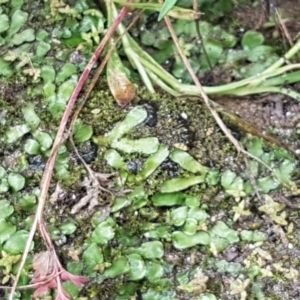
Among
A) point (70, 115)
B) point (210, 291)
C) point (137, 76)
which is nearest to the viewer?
point (210, 291)

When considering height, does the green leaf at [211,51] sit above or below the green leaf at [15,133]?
below

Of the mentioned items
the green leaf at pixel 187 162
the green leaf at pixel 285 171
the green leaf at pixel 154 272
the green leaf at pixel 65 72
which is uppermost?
the green leaf at pixel 65 72

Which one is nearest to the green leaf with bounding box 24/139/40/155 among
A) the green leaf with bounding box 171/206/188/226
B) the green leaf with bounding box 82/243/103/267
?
the green leaf with bounding box 82/243/103/267

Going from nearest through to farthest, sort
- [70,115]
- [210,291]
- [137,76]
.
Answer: [210,291], [70,115], [137,76]

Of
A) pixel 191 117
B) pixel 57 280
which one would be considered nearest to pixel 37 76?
pixel 191 117

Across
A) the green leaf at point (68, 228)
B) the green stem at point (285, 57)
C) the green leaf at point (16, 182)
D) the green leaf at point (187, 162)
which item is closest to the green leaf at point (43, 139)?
the green leaf at point (16, 182)

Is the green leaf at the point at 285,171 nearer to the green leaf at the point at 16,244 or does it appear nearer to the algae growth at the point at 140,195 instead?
the algae growth at the point at 140,195

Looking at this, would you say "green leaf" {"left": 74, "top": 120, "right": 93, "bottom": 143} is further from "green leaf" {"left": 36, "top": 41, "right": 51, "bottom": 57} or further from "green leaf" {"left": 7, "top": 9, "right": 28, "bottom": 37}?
"green leaf" {"left": 7, "top": 9, "right": 28, "bottom": 37}

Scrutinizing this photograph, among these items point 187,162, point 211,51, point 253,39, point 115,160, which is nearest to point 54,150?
point 115,160

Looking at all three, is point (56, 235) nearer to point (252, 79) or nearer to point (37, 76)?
point (37, 76)
